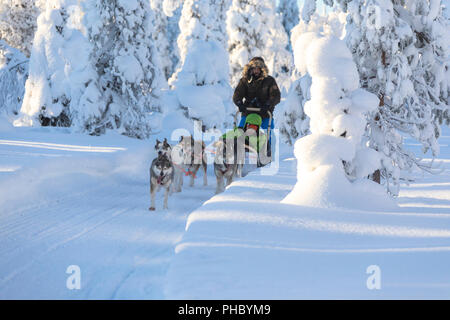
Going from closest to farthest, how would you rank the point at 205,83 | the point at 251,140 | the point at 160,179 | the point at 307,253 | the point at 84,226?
1. the point at 307,253
2. the point at 84,226
3. the point at 160,179
4. the point at 251,140
5. the point at 205,83

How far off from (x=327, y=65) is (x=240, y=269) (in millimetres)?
→ 3905

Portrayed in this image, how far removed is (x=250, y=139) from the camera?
977 centimetres

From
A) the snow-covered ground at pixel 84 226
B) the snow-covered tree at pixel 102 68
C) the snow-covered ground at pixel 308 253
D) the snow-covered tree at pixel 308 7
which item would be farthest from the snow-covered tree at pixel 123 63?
the snow-covered ground at pixel 308 253

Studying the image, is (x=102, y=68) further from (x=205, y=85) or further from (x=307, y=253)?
(x=307, y=253)

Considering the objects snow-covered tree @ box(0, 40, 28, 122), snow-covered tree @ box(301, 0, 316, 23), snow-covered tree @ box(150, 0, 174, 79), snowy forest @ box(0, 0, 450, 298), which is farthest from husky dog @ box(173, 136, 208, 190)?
snow-covered tree @ box(150, 0, 174, 79)

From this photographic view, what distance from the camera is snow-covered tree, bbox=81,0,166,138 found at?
17875 mm

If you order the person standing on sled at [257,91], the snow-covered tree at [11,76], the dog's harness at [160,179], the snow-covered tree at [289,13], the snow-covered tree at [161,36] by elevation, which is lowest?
the dog's harness at [160,179]

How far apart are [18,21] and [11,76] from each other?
6047 mm

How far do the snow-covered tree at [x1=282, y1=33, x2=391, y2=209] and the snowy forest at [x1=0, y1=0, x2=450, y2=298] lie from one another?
0.05ft

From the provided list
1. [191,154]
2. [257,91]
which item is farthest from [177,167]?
[257,91]

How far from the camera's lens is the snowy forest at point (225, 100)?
6.20m

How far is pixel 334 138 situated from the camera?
625cm

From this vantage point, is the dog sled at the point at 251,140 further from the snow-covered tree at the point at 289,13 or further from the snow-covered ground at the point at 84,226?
the snow-covered tree at the point at 289,13

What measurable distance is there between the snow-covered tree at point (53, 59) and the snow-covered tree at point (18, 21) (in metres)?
7.08
